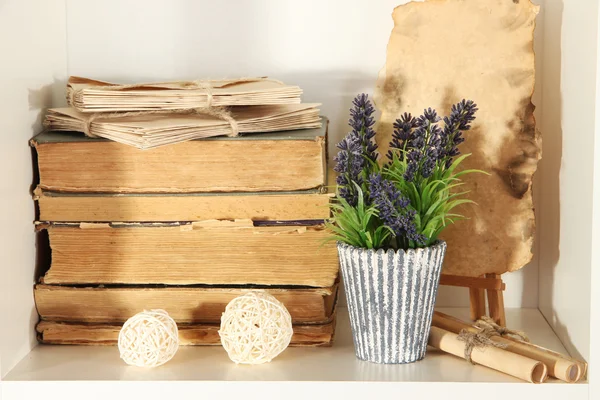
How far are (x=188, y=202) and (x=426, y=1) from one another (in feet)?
1.43

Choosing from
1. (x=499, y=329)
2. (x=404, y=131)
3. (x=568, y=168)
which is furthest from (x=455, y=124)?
(x=499, y=329)

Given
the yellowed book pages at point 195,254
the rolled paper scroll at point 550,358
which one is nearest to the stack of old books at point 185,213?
the yellowed book pages at point 195,254

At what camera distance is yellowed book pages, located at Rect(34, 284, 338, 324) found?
0.97 m

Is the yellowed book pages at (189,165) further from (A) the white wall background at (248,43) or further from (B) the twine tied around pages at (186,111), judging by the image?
(A) the white wall background at (248,43)

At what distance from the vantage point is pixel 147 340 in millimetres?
880

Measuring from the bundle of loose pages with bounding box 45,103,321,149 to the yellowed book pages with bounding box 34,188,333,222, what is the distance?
0.08m

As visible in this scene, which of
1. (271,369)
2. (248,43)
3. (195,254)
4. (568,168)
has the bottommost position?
(271,369)

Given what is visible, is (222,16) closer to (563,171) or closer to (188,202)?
(188,202)

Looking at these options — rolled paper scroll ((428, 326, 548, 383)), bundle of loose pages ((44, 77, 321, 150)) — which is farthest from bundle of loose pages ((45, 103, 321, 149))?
rolled paper scroll ((428, 326, 548, 383))

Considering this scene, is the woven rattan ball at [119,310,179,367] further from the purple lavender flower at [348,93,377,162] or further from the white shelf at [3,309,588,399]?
the purple lavender flower at [348,93,377,162]

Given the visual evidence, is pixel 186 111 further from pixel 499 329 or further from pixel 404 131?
pixel 499 329

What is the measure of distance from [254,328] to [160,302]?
17 centimetres

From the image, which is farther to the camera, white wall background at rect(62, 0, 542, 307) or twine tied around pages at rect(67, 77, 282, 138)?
white wall background at rect(62, 0, 542, 307)

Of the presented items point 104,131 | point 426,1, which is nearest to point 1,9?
point 104,131
